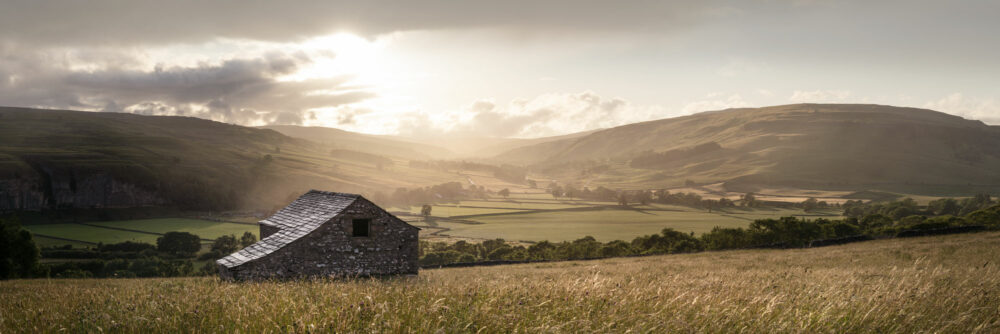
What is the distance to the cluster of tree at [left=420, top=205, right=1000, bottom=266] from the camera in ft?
173

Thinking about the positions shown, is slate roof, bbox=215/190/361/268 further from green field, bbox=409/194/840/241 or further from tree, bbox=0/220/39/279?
green field, bbox=409/194/840/241

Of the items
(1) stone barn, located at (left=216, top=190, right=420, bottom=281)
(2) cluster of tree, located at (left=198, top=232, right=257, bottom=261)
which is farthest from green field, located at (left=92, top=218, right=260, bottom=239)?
(1) stone barn, located at (left=216, top=190, right=420, bottom=281)

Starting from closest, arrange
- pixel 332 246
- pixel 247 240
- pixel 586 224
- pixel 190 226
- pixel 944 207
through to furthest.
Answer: pixel 332 246
pixel 247 240
pixel 190 226
pixel 944 207
pixel 586 224

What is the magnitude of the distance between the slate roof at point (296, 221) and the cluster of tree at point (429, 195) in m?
102

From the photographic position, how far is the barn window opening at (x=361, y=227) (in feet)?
94.0

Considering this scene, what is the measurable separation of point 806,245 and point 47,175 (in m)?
171

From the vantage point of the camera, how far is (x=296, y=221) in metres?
30.0

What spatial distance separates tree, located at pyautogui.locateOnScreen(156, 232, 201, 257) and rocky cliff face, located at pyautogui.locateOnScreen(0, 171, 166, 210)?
6381 cm

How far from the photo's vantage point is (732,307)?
6113 millimetres

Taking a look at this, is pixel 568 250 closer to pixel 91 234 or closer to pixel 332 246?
pixel 332 246

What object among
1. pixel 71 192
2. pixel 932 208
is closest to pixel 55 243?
pixel 71 192

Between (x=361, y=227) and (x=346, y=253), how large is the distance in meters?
1.82

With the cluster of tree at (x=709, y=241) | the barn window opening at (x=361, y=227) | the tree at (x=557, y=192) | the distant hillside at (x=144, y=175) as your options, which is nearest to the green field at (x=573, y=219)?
the cluster of tree at (x=709, y=241)

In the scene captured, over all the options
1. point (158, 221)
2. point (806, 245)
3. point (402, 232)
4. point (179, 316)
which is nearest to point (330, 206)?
point (402, 232)
